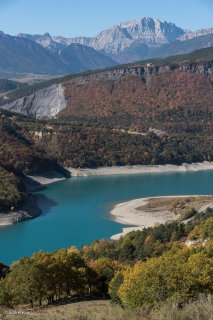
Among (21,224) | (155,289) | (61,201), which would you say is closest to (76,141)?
(61,201)

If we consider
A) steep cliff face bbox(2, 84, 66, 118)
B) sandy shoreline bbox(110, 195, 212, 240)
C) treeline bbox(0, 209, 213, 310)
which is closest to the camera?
treeline bbox(0, 209, 213, 310)

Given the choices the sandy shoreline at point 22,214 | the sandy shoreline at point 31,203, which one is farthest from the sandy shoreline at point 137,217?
the sandy shoreline at point 31,203

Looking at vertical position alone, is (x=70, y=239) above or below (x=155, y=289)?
below

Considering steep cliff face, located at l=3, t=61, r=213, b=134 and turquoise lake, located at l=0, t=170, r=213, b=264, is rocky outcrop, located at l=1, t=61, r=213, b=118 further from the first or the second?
turquoise lake, located at l=0, t=170, r=213, b=264

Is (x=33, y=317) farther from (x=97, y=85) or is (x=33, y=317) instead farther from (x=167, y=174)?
(x=97, y=85)

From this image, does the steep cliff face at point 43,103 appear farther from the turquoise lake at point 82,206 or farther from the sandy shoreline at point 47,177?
the turquoise lake at point 82,206

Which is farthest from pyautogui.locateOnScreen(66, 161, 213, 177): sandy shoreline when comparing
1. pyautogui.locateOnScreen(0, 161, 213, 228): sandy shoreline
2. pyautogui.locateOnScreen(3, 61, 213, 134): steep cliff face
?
pyautogui.locateOnScreen(3, 61, 213, 134): steep cliff face
